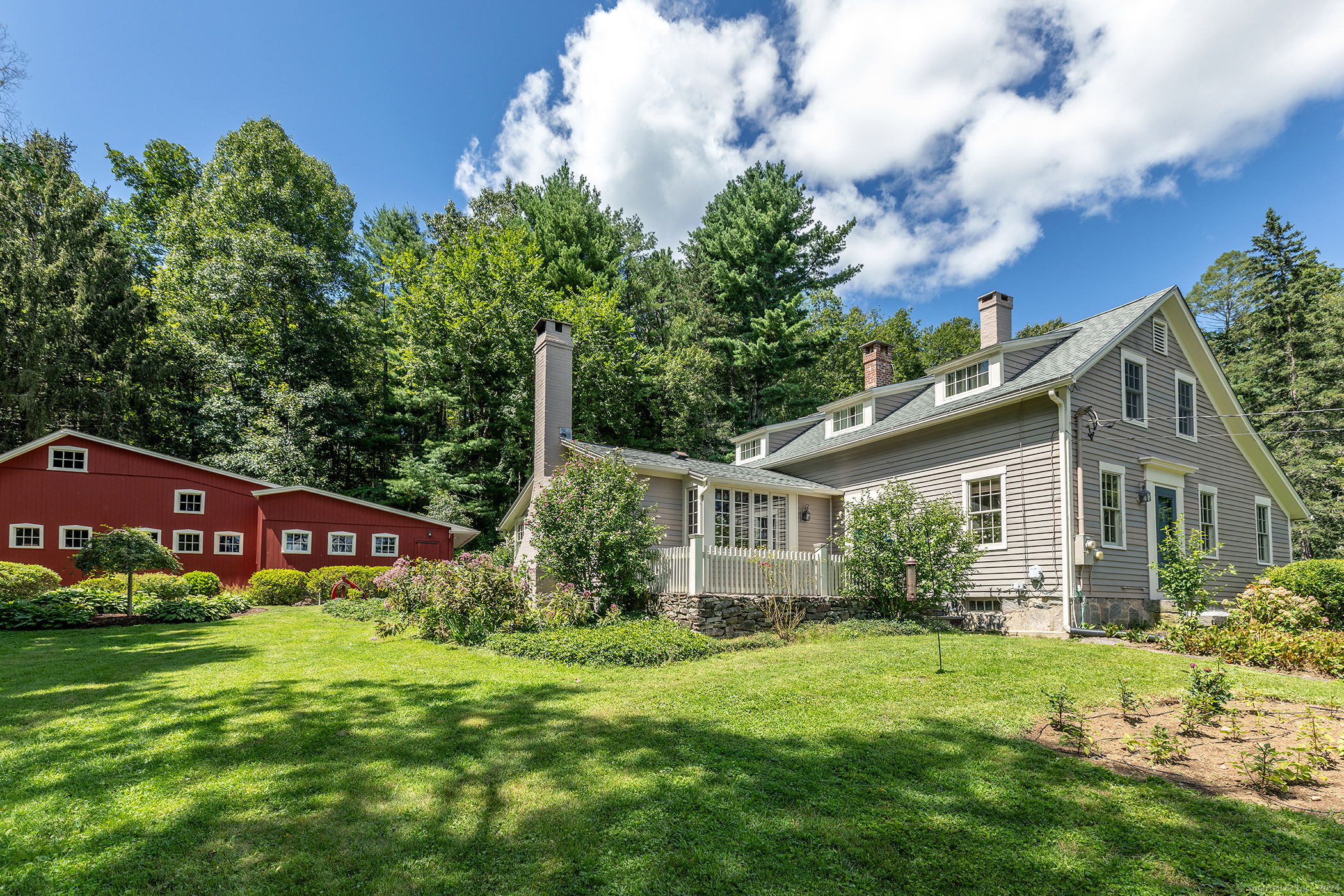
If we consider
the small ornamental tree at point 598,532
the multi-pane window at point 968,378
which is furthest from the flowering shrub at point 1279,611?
the small ornamental tree at point 598,532

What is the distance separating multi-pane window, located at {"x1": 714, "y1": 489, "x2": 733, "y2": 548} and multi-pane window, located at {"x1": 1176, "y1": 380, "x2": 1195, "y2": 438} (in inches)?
396

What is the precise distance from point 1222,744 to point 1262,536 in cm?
1523

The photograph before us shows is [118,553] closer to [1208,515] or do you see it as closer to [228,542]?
[228,542]

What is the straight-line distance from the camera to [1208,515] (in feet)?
44.7

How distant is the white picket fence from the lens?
34.0 ft

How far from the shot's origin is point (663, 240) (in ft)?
110

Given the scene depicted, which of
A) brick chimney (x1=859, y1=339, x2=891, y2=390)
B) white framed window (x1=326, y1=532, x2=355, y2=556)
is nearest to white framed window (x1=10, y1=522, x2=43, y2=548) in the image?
white framed window (x1=326, y1=532, x2=355, y2=556)

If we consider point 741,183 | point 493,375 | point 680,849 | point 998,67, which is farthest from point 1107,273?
point 680,849

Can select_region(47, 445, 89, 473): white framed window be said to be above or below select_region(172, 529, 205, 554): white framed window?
above

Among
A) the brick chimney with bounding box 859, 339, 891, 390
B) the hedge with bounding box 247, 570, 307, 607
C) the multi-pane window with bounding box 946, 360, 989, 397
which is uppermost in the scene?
the brick chimney with bounding box 859, 339, 891, 390

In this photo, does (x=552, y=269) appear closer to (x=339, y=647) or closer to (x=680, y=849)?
(x=339, y=647)

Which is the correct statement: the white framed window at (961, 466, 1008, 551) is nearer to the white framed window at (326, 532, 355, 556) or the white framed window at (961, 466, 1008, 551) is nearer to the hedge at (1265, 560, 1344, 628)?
the hedge at (1265, 560, 1344, 628)

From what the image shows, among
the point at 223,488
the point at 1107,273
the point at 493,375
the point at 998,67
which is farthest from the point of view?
the point at 493,375

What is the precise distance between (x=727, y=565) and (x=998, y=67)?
11.3 m
